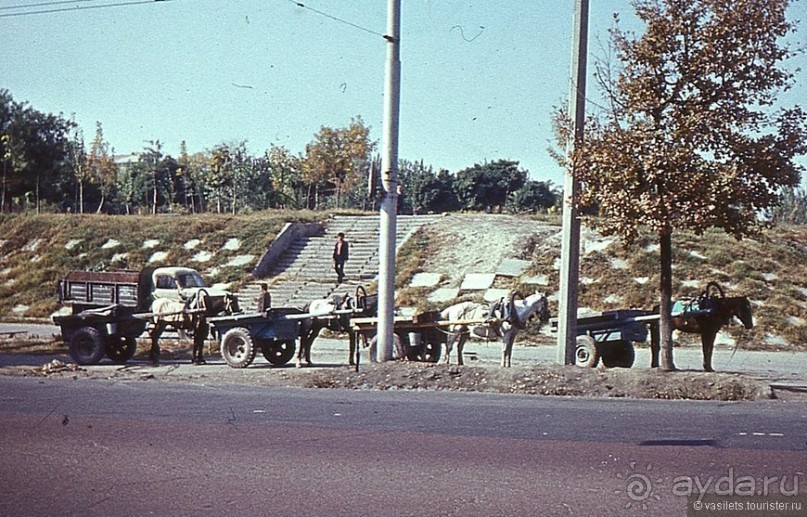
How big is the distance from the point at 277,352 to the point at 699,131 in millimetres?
10214

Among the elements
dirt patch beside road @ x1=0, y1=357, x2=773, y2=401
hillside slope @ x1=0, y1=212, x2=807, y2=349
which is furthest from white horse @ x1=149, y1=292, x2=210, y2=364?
hillside slope @ x1=0, y1=212, x2=807, y2=349

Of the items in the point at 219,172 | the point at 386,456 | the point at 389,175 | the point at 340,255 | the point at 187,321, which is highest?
the point at 219,172

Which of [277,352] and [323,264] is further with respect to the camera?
[323,264]

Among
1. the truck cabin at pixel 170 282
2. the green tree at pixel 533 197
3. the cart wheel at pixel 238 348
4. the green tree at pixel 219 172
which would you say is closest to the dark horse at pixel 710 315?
the cart wheel at pixel 238 348

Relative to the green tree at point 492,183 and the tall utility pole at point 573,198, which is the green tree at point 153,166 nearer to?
the green tree at point 492,183

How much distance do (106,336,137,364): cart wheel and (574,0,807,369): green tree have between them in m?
11.2

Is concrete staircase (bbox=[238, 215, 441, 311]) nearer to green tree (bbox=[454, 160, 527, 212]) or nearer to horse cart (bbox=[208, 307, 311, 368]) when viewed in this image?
horse cart (bbox=[208, 307, 311, 368])

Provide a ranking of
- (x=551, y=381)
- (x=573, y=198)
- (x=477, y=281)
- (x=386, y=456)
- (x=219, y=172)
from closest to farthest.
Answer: (x=386, y=456)
(x=551, y=381)
(x=573, y=198)
(x=477, y=281)
(x=219, y=172)

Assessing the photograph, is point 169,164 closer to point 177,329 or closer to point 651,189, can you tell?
point 177,329

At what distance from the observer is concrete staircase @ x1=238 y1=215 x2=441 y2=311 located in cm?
3080

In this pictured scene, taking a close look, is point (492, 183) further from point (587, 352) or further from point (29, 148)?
point (587, 352)

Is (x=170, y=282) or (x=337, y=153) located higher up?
(x=337, y=153)

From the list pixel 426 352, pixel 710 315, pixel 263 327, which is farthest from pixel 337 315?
pixel 710 315

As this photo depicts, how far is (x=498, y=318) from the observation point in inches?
712
